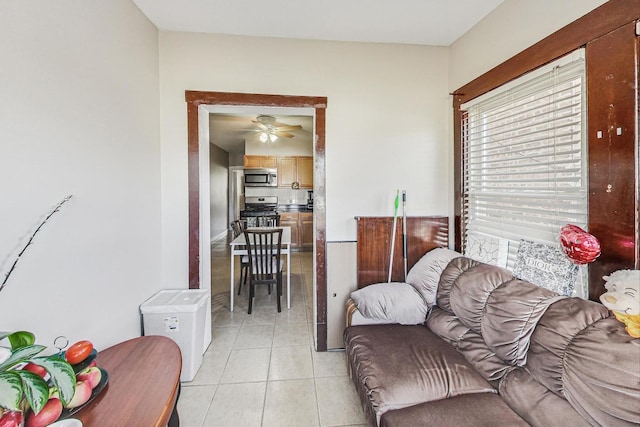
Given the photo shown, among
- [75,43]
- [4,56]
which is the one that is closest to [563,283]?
[4,56]

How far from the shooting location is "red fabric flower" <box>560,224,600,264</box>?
1.19m

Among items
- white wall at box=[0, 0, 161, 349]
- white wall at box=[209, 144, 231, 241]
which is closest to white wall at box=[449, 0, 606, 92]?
white wall at box=[0, 0, 161, 349]

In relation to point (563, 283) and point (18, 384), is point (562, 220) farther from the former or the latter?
point (18, 384)

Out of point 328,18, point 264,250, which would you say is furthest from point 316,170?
point 264,250

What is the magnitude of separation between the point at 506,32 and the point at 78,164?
2635mm

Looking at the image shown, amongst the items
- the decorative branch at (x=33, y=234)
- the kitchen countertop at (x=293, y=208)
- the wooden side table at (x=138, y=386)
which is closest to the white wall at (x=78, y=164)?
the decorative branch at (x=33, y=234)

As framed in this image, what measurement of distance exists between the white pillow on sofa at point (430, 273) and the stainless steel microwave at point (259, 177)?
4629mm

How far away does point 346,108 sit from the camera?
7.50ft

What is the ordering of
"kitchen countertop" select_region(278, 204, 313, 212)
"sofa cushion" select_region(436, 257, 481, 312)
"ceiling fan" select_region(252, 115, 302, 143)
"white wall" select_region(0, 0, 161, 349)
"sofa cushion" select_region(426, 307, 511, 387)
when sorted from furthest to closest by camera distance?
"kitchen countertop" select_region(278, 204, 313, 212), "ceiling fan" select_region(252, 115, 302, 143), "sofa cushion" select_region(436, 257, 481, 312), "sofa cushion" select_region(426, 307, 511, 387), "white wall" select_region(0, 0, 161, 349)

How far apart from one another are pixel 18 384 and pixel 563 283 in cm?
208

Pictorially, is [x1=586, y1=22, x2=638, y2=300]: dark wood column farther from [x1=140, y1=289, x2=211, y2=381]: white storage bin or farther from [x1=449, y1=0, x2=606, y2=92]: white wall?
[x1=140, y1=289, x2=211, y2=381]: white storage bin

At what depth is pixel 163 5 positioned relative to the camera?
184 cm

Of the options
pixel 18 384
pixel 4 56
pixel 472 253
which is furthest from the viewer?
pixel 472 253

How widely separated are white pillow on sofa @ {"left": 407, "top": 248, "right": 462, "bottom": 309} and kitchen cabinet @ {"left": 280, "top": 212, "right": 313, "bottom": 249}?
4247mm
